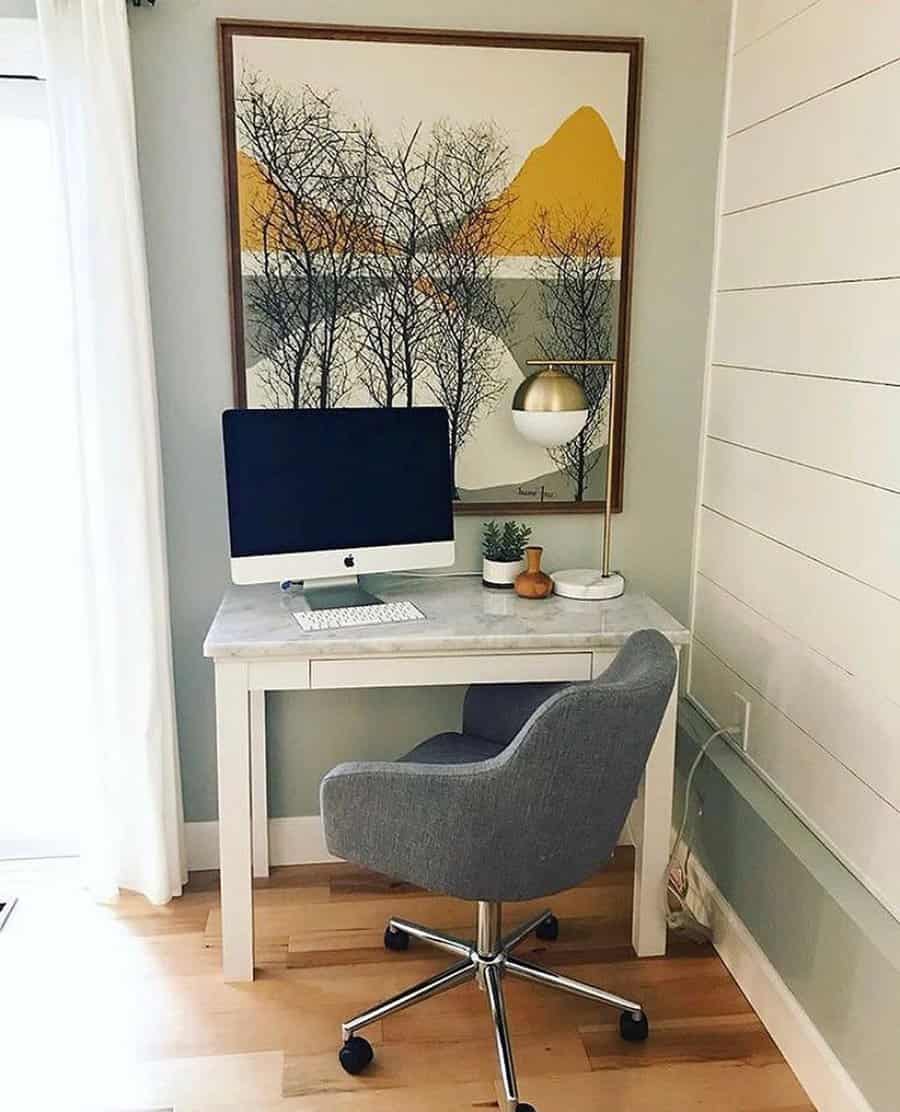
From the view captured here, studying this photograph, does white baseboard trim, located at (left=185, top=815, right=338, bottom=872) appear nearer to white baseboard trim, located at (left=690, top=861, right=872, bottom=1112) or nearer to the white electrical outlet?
white baseboard trim, located at (left=690, top=861, right=872, bottom=1112)

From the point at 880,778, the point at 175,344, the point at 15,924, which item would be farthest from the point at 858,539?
the point at 15,924

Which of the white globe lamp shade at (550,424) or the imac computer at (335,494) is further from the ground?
the white globe lamp shade at (550,424)

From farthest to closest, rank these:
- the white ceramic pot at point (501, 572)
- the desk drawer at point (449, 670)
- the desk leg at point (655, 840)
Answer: the white ceramic pot at point (501, 572)
the desk leg at point (655, 840)
the desk drawer at point (449, 670)

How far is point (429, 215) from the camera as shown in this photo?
8.76 ft

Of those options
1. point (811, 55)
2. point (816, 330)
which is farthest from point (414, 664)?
point (811, 55)

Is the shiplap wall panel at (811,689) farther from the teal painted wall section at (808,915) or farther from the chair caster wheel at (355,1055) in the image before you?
the chair caster wheel at (355,1055)

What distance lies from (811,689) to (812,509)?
37cm

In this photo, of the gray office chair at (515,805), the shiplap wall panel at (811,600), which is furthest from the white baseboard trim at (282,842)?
the shiplap wall panel at (811,600)

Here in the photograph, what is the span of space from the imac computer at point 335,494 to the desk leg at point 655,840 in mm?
667

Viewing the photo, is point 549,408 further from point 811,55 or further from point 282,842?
point 282,842

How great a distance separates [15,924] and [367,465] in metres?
1.42

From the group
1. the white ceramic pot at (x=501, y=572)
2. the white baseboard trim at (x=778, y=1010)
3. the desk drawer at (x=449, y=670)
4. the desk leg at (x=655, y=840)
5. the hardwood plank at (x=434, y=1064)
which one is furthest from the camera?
the white ceramic pot at (x=501, y=572)

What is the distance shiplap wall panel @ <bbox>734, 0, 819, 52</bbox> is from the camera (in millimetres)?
2318

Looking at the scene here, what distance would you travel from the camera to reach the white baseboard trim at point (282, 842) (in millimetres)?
2939
